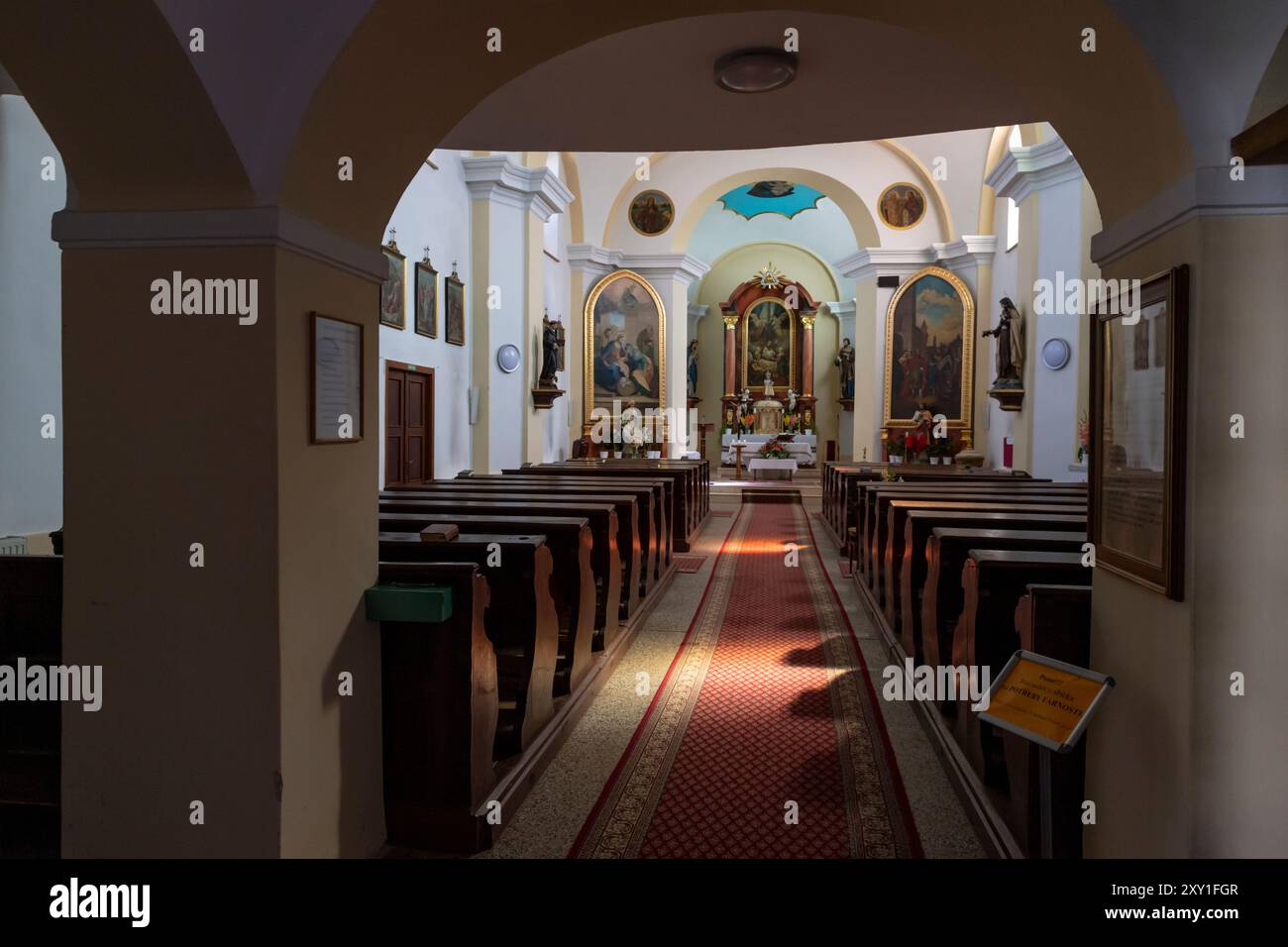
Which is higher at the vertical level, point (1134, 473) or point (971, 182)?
point (971, 182)

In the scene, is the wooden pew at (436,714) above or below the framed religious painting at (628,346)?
below

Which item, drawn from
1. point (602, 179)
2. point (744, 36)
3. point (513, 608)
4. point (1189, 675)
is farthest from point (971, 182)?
point (1189, 675)

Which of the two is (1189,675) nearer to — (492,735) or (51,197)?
(492,735)

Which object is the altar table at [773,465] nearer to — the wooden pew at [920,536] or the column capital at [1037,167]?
the column capital at [1037,167]

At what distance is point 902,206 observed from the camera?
51.3 feet

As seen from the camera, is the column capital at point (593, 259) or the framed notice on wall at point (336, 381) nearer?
the framed notice on wall at point (336, 381)

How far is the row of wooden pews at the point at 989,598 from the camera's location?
273 centimetres

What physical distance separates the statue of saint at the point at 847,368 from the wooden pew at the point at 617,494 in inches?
589

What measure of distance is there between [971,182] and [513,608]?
13.6 meters

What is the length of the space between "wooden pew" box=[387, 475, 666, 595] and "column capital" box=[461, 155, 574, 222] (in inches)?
196

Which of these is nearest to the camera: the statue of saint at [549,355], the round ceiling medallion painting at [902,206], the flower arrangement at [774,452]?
the statue of saint at [549,355]

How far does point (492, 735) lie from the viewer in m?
3.13

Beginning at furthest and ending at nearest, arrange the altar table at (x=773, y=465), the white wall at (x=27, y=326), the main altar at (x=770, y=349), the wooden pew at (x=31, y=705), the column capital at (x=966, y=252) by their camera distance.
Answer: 1. the main altar at (x=770, y=349)
2. the altar table at (x=773, y=465)
3. the column capital at (x=966, y=252)
4. the white wall at (x=27, y=326)
5. the wooden pew at (x=31, y=705)

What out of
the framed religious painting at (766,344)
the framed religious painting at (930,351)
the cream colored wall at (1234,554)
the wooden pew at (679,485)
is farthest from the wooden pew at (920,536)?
the framed religious painting at (766,344)
